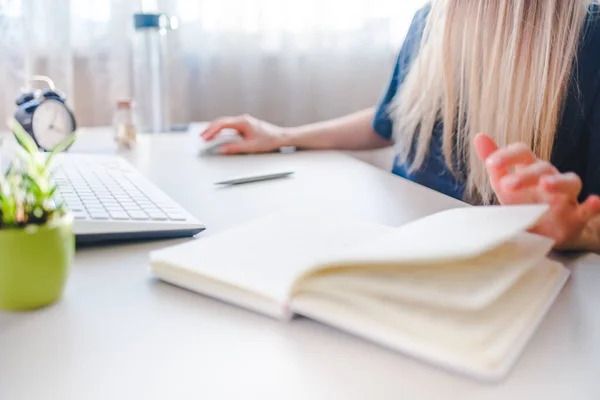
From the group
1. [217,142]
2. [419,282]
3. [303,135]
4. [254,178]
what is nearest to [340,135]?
[303,135]

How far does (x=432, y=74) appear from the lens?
3.13 feet

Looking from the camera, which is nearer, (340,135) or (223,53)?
(340,135)

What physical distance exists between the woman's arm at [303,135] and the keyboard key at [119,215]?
1.57 feet

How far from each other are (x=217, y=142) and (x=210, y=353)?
2.38ft

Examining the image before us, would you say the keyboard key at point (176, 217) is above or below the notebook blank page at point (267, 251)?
below

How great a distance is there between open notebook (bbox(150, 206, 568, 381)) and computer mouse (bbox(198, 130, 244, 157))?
562mm

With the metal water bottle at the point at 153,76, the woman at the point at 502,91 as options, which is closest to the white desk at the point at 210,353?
the woman at the point at 502,91

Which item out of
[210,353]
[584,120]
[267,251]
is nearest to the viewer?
[210,353]

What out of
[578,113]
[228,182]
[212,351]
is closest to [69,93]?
[228,182]

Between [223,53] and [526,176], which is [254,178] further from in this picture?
[223,53]

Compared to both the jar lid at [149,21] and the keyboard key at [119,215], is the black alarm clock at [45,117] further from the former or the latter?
the keyboard key at [119,215]

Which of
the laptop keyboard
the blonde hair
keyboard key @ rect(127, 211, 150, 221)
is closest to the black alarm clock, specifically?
the laptop keyboard

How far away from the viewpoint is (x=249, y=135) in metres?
1.10

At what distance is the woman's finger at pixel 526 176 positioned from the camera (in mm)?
526
